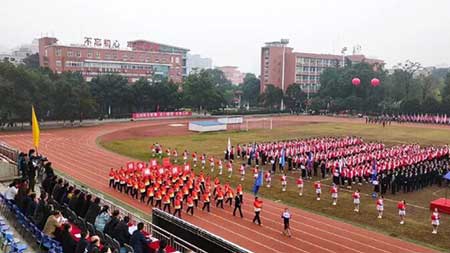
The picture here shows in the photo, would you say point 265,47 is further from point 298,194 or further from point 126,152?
point 298,194

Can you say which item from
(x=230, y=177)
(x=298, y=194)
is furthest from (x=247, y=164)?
(x=298, y=194)

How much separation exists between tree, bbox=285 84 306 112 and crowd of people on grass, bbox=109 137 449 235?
157 feet

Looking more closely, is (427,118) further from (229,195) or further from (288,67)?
(229,195)

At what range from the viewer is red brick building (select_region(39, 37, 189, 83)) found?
2835 inches

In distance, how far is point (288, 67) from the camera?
88438 millimetres

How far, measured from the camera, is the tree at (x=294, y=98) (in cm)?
7869

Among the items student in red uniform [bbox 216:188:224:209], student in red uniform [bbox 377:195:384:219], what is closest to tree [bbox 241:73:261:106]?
student in red uniform [bbox 216:188:224:209]

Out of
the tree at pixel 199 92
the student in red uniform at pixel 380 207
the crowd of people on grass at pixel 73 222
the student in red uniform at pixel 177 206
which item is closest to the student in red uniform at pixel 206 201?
the student in red uniform at pixel 177 206

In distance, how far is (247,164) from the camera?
1055 inches

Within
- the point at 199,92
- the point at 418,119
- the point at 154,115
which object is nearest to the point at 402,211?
the point at 418,119

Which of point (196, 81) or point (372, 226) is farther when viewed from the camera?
point (196, 81)

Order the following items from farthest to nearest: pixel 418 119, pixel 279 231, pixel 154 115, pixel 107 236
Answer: pixel 154 115
pixel 418 119
pixel 279 231
pixel 107 236

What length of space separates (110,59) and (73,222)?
7030 centimetres

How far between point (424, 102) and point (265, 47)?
3802 cm
